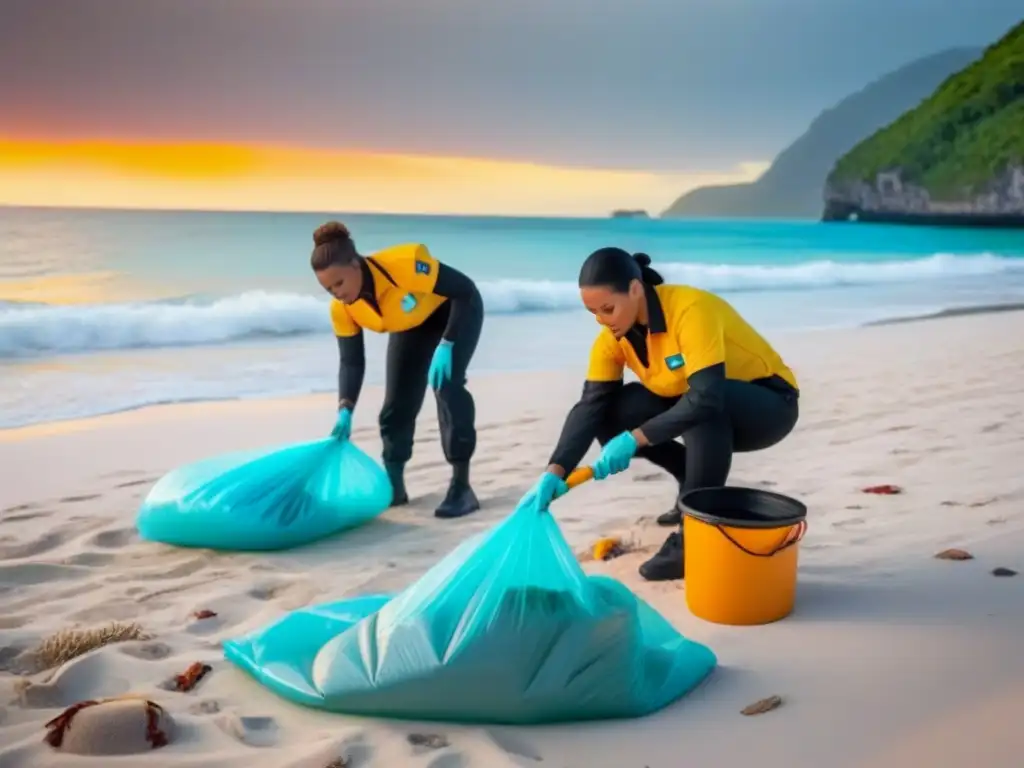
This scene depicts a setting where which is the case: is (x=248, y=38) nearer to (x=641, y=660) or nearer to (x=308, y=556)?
(x=308, y=556)

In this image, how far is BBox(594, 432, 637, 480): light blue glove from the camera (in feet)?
6.63

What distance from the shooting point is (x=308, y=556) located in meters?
2.68

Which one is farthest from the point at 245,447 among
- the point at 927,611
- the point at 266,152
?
the point at 266,152

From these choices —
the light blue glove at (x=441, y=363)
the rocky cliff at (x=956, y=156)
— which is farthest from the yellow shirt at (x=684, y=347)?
the rocky cliff at (x=956, y=156)

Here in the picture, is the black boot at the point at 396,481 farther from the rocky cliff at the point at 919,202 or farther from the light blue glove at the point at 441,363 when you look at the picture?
the rocky cliff at the point at 919,202

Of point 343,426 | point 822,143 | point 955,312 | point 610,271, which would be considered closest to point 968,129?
point 822,143

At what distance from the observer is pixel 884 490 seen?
303 cm

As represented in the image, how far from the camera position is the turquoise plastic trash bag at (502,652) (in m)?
1.62

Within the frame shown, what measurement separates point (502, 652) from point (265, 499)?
128 cm

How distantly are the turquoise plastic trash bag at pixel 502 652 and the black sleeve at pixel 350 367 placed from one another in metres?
1.33

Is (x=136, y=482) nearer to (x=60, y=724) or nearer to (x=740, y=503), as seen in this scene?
(x=60, y=724)

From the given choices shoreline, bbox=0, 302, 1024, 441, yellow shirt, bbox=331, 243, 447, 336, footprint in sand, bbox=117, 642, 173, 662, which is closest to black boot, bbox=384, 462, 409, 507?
yellow shirt, bbox=331, 243, 447, 336

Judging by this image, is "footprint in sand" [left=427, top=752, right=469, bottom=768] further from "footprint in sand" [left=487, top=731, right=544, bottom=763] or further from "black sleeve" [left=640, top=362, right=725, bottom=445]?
"black sleeve" [left=640, top=362, right=725, bottom=445]

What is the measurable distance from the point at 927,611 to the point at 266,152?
1476 cm
